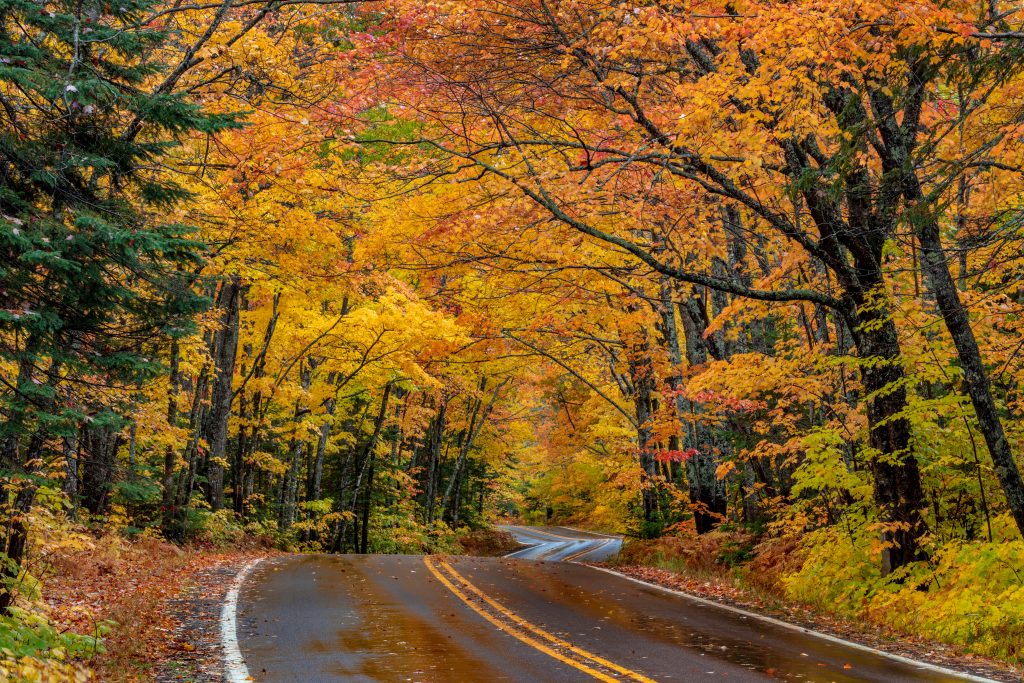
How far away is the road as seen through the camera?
7410mm

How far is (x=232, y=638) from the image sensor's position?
9.02 metres

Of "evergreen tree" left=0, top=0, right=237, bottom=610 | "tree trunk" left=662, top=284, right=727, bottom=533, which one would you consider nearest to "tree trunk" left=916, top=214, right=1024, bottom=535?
"evergreen tree" left=0, top=0, right=237, bottom=610

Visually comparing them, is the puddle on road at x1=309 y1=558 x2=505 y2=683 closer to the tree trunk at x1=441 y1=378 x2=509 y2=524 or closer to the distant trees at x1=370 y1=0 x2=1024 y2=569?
the distant trees at x1=370 y1=0 x2=1024 y2=569

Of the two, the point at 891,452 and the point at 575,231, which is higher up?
the point at 575,231

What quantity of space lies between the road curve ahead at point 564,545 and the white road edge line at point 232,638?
16042 mm

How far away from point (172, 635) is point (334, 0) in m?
8.06

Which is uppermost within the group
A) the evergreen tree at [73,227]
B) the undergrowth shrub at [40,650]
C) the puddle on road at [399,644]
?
the evergreen tree at [73,227]

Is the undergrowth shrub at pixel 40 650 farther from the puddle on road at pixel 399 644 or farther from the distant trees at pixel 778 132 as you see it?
the distant trees at pixel 778 132

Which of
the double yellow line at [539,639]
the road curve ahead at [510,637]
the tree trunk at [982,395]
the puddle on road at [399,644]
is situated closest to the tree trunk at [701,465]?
the road curve ahead at [510,637]

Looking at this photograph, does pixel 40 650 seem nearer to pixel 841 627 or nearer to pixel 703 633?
pixel 703 633

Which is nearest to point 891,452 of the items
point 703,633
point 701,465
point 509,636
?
point 703,633

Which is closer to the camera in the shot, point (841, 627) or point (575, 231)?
point (841, 627)

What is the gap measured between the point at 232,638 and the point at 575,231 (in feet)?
27.3

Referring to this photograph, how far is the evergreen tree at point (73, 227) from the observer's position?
7523 mm
